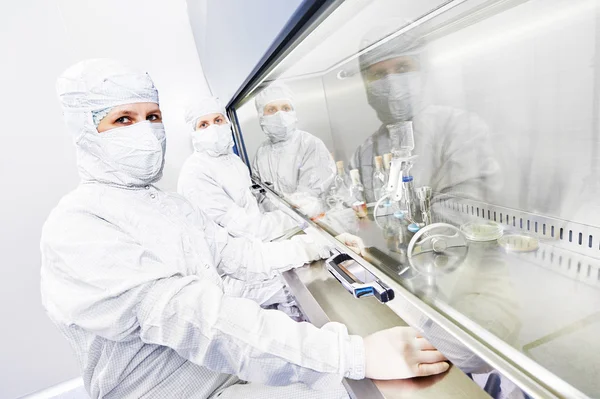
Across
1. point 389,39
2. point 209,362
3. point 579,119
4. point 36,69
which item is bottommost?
point 209,362

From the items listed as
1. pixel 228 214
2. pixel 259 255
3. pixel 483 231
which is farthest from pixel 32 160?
pixel 483 231

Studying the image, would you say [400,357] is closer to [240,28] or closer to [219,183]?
[240,28]

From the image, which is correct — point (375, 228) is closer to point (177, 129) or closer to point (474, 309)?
point (474, 309)

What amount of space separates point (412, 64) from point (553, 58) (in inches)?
12.6

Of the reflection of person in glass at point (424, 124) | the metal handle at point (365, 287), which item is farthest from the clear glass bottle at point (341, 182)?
the metal handle at point (365, 287)

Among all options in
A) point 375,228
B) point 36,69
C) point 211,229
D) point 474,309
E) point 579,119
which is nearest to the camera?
point 474,309

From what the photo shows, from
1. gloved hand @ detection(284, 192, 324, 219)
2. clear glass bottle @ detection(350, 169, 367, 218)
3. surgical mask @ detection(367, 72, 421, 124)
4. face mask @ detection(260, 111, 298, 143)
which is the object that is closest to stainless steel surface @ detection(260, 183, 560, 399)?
clear glass bottle @ detection(350, 169, 367, 218)

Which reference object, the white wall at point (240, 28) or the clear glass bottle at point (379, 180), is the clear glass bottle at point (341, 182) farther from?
the white wall at point (240, 28)

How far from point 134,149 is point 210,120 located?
123cm

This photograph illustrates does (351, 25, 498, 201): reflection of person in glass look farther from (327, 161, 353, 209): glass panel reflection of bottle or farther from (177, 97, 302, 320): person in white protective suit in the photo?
(177, 97, 302, 320): person in white protective suit

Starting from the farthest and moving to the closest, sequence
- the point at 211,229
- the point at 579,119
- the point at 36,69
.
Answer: the point at 36,69, the point at 211,229, the point at 579,119

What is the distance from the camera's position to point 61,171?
1.92 meters

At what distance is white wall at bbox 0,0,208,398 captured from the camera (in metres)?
1.77

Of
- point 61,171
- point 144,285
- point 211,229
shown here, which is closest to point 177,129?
point 61,171
